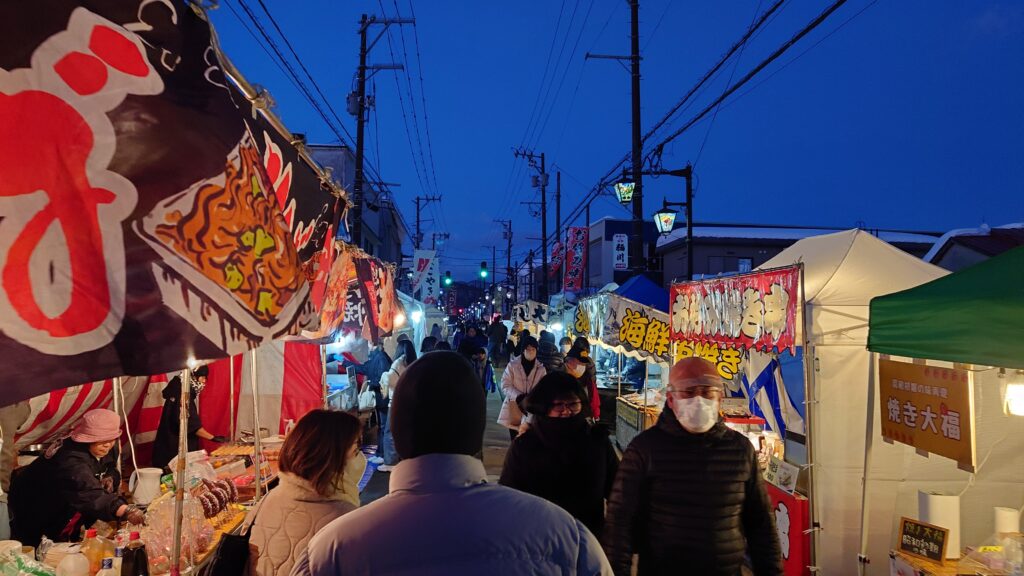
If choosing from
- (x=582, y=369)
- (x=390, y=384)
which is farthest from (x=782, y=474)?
(x=390, y=384)

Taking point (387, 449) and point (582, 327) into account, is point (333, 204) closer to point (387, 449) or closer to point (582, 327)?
point (387, 449)

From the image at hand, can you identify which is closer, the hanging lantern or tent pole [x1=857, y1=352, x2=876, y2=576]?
tent pole [x1=857, y1=352, x2=876, y2=576]

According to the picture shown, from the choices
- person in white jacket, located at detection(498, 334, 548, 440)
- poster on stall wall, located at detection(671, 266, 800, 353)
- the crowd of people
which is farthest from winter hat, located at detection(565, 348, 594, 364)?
the crowd of people

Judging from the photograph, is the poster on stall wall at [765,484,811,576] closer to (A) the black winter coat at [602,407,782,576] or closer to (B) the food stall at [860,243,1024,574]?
(B) the food stall at [860,243,1024,574]

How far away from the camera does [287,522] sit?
9.45 ft

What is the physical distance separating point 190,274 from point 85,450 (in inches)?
147

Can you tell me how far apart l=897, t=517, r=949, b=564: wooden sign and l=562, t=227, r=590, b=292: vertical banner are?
2425 centimetres

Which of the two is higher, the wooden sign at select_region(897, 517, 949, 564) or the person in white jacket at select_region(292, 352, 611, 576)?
the person in white jacket at select_region(292, 352, 611, 576)

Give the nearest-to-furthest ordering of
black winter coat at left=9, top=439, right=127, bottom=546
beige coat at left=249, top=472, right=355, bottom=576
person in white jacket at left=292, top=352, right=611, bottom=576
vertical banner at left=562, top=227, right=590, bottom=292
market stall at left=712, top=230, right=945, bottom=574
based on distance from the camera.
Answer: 1. person in white jacket at left=292, top=352, right=611, bottom=576
2. beige coat at left=249, top=472, right=355, bottom=576
3. black winter coat at left=9, top=439, right=127, bottom=546
4. market stall at left=712, top=230, right=945, bottom=574
5. vertical banner at left=562, top=227, right=590, bottom=292

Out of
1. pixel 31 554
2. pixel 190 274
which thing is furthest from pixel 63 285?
pixel 31 554

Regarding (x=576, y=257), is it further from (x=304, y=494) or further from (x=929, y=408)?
(x=304, y=494)

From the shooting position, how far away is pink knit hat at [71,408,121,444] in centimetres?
457

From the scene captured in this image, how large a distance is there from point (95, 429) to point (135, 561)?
1683 millimetres

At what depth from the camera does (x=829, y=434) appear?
6219 mm
